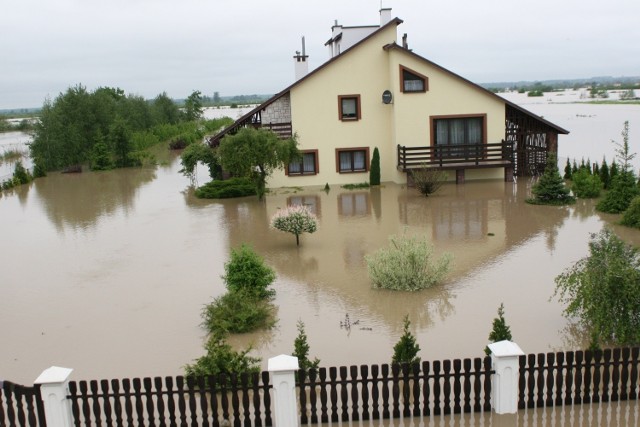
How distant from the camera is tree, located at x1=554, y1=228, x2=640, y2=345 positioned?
9203mm

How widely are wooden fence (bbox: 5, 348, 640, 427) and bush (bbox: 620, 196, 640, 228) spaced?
1113 cm

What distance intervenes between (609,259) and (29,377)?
29.2 feet

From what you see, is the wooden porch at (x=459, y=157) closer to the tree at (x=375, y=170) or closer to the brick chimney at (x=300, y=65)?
the tree at (x=375, y=170)

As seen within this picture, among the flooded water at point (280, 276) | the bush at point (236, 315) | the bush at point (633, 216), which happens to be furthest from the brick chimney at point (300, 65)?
the bush at point (236, 315)

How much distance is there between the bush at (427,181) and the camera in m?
24.5

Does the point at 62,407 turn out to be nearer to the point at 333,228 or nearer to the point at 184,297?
the point at 184,297

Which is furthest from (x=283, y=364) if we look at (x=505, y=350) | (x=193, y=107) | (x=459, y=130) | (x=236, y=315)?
(x=193, y=107)

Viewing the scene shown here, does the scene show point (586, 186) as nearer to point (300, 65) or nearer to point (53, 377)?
point (300, 65)

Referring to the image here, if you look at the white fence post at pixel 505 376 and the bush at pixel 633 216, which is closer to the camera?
the white fence post at pixel 505 376

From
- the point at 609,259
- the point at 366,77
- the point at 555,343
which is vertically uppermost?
the point at 366,77

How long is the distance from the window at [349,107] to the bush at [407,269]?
614 inches

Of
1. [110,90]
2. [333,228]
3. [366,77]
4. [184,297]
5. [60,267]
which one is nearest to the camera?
[184,297]

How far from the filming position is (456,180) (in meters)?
27.8

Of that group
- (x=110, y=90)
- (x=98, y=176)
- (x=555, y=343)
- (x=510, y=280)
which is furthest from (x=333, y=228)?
(x=110, y=90)
